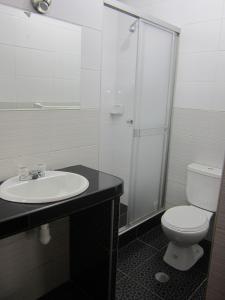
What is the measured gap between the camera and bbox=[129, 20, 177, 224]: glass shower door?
2238 millimetres

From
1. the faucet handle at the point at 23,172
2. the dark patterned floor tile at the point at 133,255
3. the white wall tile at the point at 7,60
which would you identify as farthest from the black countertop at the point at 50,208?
the dark patterned floor tile at the point at 133,255

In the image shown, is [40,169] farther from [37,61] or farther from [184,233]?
[184,233]

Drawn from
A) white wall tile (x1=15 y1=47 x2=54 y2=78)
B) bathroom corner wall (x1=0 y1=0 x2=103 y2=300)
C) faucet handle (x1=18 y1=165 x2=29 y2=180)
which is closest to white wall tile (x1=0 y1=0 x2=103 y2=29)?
bathroom corner wall (x1=0 y1=0 x2=103 y2=300)

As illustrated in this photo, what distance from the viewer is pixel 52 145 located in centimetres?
166

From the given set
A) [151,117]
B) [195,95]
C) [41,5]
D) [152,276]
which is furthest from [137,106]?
[152,276]

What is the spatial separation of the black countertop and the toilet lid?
0.71 meters

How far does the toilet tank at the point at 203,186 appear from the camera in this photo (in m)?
2.19

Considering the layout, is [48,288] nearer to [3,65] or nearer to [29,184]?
[29,184]

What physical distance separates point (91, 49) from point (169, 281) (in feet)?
5.99

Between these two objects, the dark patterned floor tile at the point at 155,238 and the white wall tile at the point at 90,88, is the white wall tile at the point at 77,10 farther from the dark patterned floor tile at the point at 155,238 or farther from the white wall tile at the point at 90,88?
the dark patterned floor tile at the point at 155,238

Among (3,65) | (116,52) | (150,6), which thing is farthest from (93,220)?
(150,6)

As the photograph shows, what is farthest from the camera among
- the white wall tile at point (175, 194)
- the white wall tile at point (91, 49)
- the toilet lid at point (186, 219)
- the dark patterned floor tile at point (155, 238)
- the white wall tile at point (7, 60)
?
the white wall tile at point (175, 194)

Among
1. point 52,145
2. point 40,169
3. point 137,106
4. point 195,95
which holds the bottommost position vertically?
point 40,169

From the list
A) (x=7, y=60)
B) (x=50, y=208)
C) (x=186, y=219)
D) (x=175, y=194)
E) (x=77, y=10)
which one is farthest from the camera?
(x=175, y=194)
